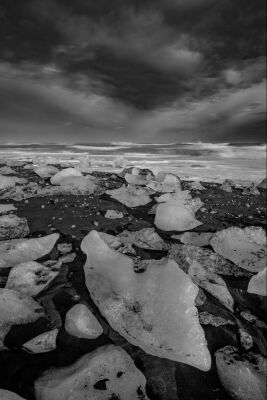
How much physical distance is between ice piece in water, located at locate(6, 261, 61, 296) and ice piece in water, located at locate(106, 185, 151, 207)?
1.49 metres

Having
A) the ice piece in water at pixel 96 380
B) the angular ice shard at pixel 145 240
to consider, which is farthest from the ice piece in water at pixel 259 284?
the ice piece in water at pixel 96 380

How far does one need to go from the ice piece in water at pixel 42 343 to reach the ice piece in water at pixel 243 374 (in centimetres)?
69

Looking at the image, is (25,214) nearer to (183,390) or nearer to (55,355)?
(55,355)

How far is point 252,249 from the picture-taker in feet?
6.27

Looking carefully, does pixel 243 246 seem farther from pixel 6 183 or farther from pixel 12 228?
pixel 6 183

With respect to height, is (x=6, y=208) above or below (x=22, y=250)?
above

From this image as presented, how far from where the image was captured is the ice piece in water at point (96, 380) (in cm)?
95

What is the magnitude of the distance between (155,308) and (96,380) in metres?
0.37

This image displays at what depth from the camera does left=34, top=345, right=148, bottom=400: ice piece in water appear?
95 centimetres

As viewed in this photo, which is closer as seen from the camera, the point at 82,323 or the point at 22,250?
the point at 82,323

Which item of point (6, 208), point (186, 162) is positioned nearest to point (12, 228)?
point (6, 208)

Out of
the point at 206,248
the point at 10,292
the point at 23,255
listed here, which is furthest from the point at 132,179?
the point at 10,292

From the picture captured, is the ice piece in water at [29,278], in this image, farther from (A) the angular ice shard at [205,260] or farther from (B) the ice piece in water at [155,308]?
(A) the angular ice shard at [205,260]

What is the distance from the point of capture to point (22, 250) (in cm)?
175
